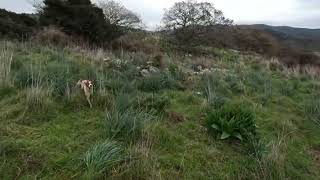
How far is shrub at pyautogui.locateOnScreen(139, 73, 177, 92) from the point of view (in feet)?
21.1

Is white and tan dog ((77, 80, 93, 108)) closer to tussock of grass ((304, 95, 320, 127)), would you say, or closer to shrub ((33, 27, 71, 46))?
tussock of grass ((304, 95, 320, 127))

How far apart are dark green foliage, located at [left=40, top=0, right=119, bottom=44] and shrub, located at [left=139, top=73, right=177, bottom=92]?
8522mm

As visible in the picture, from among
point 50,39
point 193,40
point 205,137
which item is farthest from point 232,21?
point 205,137

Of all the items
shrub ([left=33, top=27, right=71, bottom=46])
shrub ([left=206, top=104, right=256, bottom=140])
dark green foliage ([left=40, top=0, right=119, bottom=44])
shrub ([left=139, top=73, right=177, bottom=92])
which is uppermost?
dark green foliage ([left=40, top=0, right=119, bottom=44])

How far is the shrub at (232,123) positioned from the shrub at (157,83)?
66.1 inches

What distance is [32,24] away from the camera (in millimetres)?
17812

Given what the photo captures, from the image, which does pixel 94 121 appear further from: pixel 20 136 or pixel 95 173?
pixel 95 173

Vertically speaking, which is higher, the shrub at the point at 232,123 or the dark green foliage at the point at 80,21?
the dark green foliage at the point at 80,21

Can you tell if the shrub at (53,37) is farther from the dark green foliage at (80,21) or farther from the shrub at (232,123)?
the shrub at (232,123)

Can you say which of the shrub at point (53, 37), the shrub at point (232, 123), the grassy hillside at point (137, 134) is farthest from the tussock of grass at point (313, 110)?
the shrub at point (53, 37)

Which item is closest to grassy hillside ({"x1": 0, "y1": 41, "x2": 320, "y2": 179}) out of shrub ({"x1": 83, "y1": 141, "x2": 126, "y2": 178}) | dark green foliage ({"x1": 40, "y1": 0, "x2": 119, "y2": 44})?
shrub ({"x1": 83, "y1": 141, "x2": 126, "y2": 178})

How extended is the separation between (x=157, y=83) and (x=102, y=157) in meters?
3.13

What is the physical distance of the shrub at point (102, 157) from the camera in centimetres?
355

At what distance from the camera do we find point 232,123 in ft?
15.3
